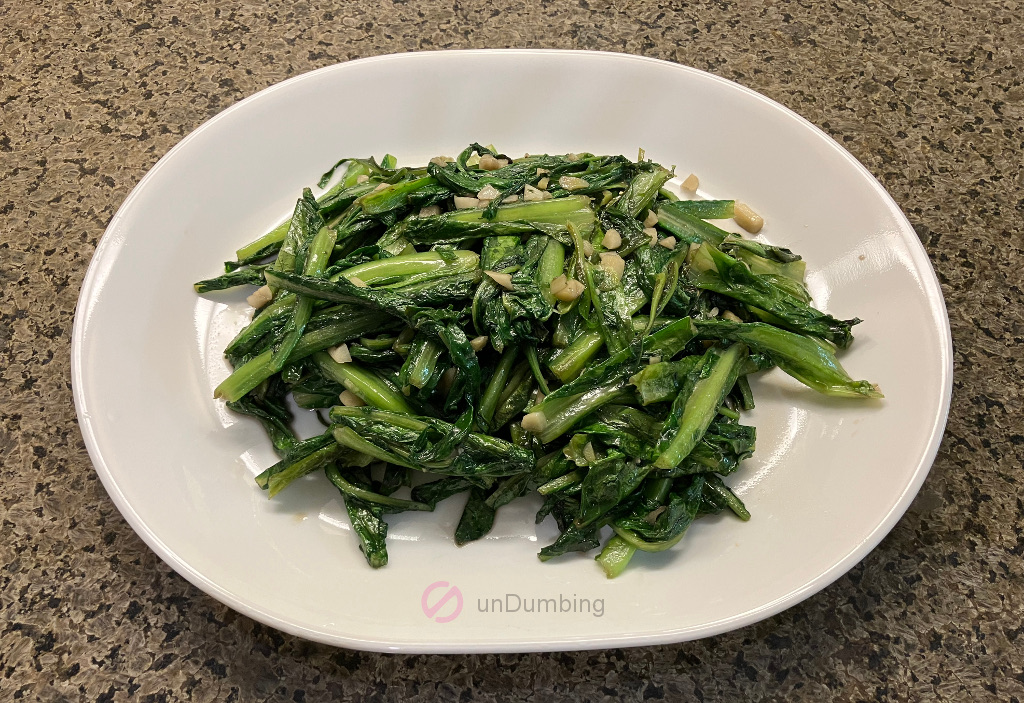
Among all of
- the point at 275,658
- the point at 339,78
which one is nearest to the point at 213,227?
the point at 339,78

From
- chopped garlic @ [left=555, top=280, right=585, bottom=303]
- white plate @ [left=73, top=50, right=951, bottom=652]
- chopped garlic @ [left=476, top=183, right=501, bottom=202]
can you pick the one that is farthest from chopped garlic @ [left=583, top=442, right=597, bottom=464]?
chopped garlic @ [left=476, top=183, right=501, bottom=202]

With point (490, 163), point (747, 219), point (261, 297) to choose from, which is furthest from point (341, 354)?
point (747, 219)

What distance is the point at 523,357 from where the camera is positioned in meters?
2.26

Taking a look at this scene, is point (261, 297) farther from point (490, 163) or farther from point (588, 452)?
point (588, 452)

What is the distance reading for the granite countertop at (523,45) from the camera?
6.88 feet

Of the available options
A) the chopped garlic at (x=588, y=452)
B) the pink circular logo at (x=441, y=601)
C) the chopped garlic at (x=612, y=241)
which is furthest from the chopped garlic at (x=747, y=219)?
the pink circular logo at (x=441, y=601)

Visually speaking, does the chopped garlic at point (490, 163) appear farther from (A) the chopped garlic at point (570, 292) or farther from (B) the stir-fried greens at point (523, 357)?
(A) the chopped garlic at point (570, 292)

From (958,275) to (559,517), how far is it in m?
2.14

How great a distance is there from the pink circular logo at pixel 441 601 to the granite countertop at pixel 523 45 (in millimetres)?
263

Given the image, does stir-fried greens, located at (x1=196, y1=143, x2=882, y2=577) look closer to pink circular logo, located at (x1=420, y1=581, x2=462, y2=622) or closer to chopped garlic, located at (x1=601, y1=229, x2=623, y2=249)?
chopped garlic, located at (x1=601, y1=229, x2=623, y2=249)

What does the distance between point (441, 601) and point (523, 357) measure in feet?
2.71

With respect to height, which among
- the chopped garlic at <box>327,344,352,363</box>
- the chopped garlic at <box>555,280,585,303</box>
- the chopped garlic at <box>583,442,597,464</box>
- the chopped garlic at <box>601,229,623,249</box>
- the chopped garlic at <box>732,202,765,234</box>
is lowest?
the chopped garlic at <box>583,442,597,464</box>

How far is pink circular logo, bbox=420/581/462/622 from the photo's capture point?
1.93m

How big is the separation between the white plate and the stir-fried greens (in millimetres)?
94
